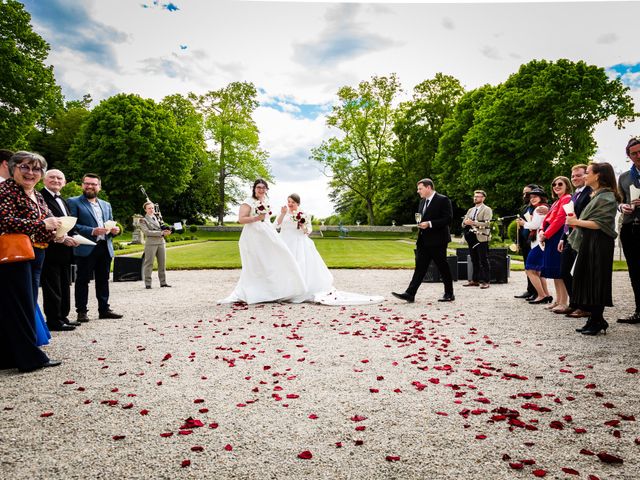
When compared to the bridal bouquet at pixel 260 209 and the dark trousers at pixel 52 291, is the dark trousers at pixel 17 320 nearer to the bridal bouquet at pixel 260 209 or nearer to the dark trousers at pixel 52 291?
the dark trousers at pixel 52 291

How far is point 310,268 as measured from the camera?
9586 millimetres

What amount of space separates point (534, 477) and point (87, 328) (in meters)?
6.41

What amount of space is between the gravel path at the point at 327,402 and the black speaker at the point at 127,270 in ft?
19.6

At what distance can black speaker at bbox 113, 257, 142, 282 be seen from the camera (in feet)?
41.5

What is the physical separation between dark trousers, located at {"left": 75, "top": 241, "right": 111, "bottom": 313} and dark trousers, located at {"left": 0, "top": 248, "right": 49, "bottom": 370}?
8.13 ft

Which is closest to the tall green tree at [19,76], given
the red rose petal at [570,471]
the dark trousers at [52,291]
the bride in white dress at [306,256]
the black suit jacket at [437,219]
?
the bride in white dress at [306,256]

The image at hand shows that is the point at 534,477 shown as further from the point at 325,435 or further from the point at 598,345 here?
the point at 598,345

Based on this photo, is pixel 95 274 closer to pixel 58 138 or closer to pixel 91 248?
pixel 91 248

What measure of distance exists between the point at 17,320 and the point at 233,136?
4605cm

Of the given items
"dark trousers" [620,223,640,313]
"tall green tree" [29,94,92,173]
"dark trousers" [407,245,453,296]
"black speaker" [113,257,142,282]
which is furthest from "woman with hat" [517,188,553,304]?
"tall green tree" [29,94,92,173]

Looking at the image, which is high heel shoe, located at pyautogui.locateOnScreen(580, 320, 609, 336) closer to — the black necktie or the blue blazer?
the black necktie

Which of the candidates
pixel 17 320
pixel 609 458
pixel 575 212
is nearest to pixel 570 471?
pixel 609 458

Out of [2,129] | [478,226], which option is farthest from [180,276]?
[2,129]

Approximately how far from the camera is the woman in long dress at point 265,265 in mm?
8938
